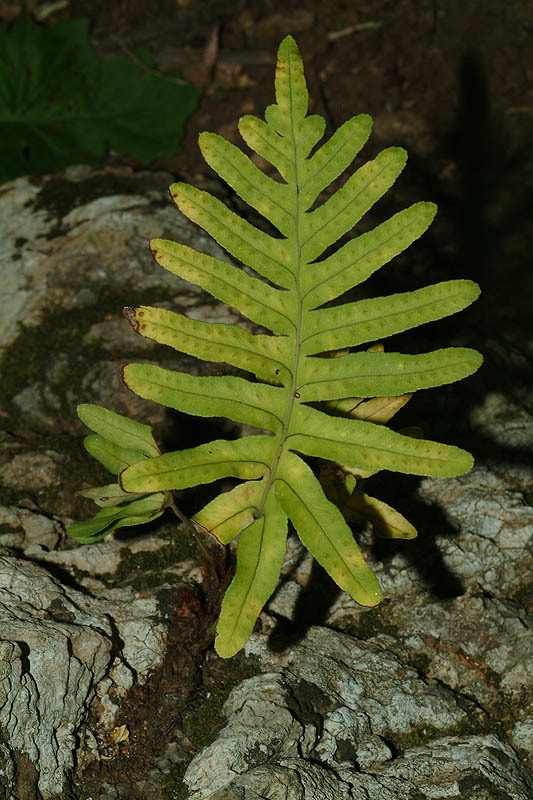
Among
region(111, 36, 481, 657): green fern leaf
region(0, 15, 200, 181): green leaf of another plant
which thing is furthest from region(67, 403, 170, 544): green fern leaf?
region(0, 15, 200, 181): green leaf of another plant

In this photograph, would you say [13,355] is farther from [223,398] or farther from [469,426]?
[469,426]

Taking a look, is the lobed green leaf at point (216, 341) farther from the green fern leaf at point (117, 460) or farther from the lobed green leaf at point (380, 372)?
the green fern leaf at point (117, 460)

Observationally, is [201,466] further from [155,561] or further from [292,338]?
[155,561]

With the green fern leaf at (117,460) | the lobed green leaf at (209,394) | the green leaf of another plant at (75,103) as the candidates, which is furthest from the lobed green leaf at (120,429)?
the green leaf of another plant at (75,103)


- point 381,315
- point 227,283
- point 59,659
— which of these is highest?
point 227,283

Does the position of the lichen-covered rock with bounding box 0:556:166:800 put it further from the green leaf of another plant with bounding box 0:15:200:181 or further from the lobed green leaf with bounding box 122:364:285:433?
the green leaf of another plant with bounding box 0:15:200:181

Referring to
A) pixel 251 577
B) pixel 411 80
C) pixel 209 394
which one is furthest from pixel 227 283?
pixel 411 80

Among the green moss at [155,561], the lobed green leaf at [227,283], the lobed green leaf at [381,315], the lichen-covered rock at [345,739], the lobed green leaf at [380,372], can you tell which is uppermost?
the lobed green leaf at [227,283]

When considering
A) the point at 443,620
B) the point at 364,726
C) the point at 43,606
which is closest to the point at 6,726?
the point at 43,606
